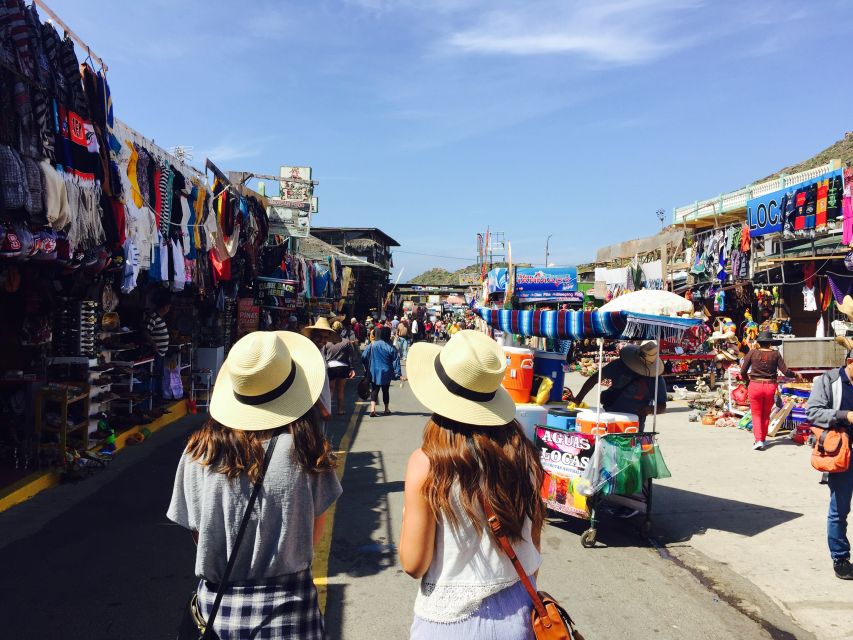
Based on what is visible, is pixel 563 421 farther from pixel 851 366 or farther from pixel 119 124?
pixel 119 124

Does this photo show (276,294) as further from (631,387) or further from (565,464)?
(565,464)

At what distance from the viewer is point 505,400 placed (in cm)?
265

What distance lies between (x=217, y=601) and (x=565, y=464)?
13.9 ft

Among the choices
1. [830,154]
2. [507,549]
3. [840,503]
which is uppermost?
[830,154]

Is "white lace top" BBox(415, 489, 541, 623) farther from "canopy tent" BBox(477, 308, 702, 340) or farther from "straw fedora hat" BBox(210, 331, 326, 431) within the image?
"canopy tent" BBox(477, 308, 702, 340)

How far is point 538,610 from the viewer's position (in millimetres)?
2293

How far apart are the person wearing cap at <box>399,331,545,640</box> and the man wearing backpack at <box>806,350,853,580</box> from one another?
348 cm

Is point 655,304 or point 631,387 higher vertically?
point 655,304

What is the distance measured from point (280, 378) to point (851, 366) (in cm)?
431

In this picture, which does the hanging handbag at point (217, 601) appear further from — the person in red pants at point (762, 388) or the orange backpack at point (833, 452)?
the person in red pants at point (762, 388)

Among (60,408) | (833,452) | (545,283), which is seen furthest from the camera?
(545,283)

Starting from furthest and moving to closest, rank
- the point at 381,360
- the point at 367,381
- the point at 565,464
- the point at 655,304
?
the point at 381,360 → the point at 367,381 → the point at 655,304 → the point at 565,464

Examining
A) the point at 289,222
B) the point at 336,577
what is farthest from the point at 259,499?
the point at 289,222

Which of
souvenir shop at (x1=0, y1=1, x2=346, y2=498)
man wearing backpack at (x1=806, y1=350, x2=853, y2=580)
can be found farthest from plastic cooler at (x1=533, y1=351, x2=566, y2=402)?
souvenir shop at (x1=0, y1=1, x2=346, y2=498)
